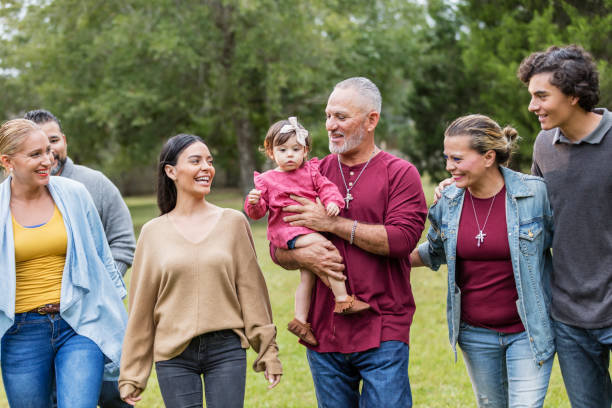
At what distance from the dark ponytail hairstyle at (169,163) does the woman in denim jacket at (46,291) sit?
2.05ft

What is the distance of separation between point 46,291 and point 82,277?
22 centimetres

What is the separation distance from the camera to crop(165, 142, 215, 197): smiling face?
3805 millimetres

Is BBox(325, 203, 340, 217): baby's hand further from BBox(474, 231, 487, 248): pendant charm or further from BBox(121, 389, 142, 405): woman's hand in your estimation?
BBox(121, 389, 142, 405): woman's hand

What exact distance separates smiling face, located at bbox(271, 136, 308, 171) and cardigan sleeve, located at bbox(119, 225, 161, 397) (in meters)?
0.87

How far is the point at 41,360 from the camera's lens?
397 centimetres

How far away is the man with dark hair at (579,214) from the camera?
11.7 feet

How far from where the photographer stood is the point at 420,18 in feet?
87.7

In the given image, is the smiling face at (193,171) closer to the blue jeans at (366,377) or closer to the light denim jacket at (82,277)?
Result: the light denim jacket at (82,277)

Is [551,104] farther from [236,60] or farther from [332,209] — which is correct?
[236,60]

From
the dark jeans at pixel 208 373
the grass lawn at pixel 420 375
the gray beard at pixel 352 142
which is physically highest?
the gray beard at pixel 352 142

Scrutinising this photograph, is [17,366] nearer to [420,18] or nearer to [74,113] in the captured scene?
[74,113]

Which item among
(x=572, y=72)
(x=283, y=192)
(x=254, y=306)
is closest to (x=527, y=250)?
(x=572, y=72)

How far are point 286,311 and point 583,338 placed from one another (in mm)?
6786

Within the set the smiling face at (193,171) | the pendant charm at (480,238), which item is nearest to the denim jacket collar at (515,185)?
the pendant charm at (480,238)
